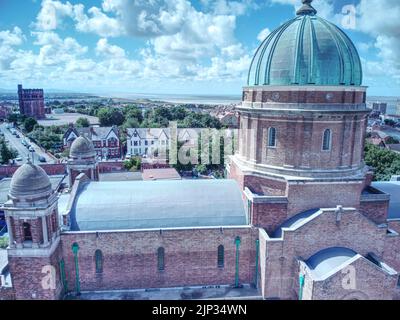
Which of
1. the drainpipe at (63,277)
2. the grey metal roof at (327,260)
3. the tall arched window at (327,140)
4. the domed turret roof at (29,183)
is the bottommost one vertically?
the drainpipe at (63,277)

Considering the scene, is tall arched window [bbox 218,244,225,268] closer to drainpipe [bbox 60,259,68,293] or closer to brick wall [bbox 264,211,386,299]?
brick wall [bbox 264,211,386,299]

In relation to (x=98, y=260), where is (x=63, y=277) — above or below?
below

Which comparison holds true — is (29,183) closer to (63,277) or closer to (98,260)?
(98,260)

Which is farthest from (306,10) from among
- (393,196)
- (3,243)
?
(3,243)

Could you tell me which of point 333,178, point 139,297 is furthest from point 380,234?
point 139,297

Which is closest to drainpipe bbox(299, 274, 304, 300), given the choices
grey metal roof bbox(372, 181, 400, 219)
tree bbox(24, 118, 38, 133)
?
grey metal roof bbox(372, 181, 400, 219)

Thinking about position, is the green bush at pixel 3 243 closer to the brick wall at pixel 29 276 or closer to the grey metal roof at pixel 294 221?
the brick wall at pixel 29 276

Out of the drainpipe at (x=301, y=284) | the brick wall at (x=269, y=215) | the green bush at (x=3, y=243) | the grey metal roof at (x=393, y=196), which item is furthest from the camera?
the green bush at (x=3, y=243)

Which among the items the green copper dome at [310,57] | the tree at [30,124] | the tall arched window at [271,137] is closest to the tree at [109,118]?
the tree at [30,124]
